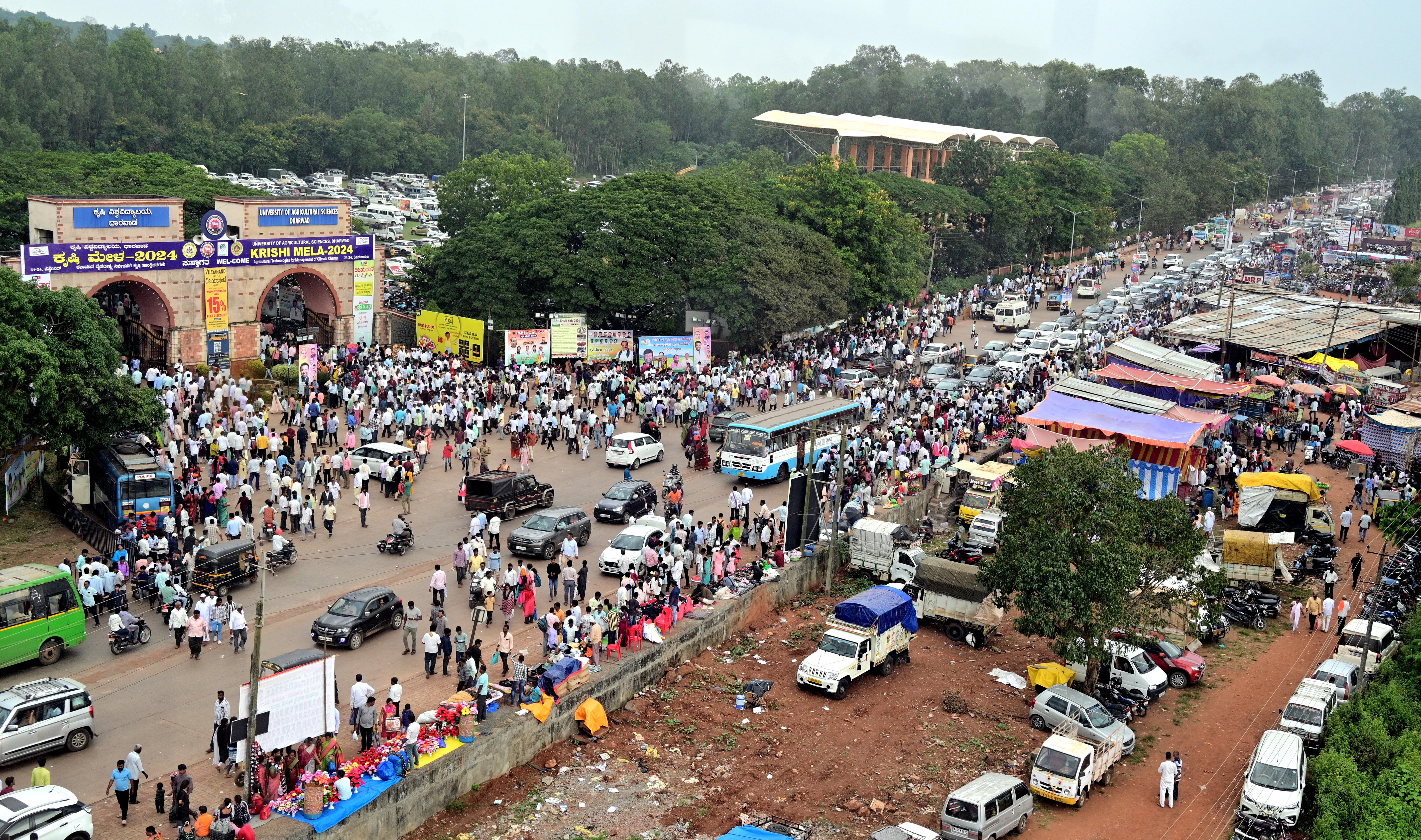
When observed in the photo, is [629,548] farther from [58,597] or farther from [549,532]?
[58,597]

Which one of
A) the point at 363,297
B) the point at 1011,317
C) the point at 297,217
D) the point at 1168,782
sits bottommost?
the point at 1168,782

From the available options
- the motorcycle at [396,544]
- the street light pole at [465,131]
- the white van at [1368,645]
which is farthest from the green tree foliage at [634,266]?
the street light pole at [465,131]

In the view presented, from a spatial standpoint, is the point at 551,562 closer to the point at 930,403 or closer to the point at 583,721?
the point at 583,721

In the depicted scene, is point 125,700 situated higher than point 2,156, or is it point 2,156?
point 2,156

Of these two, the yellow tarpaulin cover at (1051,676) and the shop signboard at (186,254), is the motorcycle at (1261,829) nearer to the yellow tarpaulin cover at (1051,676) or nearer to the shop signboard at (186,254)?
the yellow tarpaulin cover at (1051,676)

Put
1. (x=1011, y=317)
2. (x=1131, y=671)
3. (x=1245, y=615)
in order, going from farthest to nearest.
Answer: (x=1011, y=317) → (x=1245, y=615) → (x=1131, y=671)

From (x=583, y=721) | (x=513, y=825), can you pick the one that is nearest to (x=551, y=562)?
(x=583, y=721)

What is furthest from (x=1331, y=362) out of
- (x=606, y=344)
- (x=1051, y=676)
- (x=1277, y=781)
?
(x=1277, y=781)
